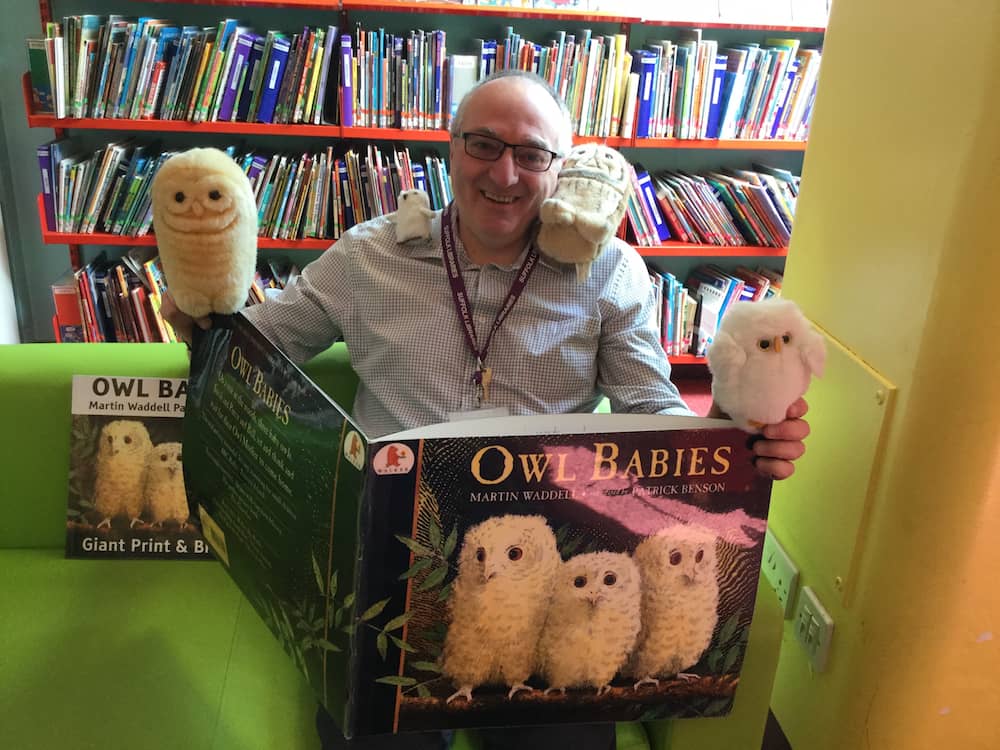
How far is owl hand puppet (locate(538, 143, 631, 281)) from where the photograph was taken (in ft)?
4.14

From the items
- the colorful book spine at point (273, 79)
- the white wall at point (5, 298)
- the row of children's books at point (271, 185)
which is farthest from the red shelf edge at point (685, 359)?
the white wall at point (5, 298)

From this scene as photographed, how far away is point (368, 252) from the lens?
54.1 inches

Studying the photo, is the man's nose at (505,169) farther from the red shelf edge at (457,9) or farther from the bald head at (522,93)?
the red shelf edge at (457,9)

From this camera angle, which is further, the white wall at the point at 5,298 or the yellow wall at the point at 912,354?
the white wall at the point at 5,298

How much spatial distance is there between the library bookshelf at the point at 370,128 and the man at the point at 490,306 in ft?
4.71

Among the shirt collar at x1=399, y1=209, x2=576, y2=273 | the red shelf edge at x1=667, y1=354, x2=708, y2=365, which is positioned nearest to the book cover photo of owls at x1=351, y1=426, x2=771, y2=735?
the shirt collar at x1=399, y1=209, x2=576, y2=273

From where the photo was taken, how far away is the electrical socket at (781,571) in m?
1.38

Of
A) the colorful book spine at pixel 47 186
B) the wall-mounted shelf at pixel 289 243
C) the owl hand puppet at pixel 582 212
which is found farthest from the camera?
the wall-mounted shelf at pixel 289 243

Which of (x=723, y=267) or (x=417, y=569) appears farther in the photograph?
(x=723, y=267)

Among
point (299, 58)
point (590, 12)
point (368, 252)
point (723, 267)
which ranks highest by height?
point (590, 12)

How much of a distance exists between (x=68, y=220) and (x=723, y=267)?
2.40m

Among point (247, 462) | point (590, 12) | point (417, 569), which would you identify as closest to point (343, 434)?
point (417, 569)

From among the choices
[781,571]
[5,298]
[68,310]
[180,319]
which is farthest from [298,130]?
[781,571]

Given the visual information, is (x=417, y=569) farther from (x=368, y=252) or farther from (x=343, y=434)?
(x=368, y=252)
